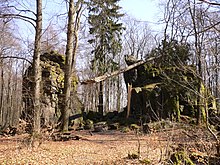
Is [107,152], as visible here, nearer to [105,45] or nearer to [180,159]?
[180,159]

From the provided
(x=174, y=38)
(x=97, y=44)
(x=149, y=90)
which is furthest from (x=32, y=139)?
(x=97, y=44)

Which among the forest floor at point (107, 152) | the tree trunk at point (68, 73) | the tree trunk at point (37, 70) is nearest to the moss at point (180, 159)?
the forest floor at point (107, 152)

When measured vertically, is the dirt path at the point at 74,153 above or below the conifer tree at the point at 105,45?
below

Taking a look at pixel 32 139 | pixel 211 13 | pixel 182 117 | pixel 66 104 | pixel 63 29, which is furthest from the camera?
pixel 182 117

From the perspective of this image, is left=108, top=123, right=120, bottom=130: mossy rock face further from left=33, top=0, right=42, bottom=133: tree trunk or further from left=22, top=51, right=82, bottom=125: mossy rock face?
left=33, top=0, right=42, bottom=133: tree trunk

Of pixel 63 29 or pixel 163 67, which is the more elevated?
pixel 63 29

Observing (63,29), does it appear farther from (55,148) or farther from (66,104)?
(55,148)

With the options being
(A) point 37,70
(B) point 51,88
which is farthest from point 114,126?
(A) point 37,70

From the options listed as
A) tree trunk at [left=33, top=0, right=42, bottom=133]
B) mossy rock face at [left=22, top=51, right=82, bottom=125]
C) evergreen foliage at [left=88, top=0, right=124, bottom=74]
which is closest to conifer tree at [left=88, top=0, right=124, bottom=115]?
evergreen foliage at [left=88, top=0, right=124, bottom=74]

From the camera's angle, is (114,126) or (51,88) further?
(51,88)

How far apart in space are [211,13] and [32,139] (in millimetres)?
7243

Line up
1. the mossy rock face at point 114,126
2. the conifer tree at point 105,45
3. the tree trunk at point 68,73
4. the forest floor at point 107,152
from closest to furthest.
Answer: the forest floor at point 107,152, the tree trunk at point 68,73, the mossy rock face at point 114,126, the conifer tree at point 105,45

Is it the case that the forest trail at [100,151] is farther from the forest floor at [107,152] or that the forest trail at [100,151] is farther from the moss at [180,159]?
the moss at [180,159]

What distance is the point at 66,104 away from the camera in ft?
43.2
